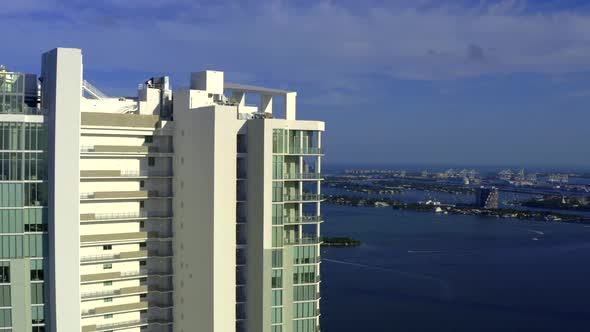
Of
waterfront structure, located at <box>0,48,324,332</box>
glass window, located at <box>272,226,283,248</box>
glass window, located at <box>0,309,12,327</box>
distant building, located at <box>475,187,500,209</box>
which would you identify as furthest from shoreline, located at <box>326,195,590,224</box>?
glass window, located at <box>0,309,12,327</box>

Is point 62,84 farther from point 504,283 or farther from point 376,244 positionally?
point 376,244

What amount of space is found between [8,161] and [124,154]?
1.62m

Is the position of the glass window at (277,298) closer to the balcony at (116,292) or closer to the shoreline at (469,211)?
the balcony at (116,292)

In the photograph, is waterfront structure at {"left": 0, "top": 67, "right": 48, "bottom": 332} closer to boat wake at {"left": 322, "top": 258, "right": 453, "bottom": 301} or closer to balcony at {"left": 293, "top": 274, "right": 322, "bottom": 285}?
balcony at {"left": 293, "top": 274, "right": 322, "bottom": 285}

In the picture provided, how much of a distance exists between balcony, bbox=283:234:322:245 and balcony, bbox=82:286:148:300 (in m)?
2.15

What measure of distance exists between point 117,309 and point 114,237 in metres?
0.99

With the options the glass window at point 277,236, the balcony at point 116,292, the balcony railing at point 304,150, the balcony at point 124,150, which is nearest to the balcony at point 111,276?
the balcony at point 116,292

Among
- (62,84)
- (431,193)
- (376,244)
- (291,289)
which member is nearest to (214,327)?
(291,289)

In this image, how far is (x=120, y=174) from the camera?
8.40 meters

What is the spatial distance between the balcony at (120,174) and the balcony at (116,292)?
5.12ft

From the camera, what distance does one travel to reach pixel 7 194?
7070 millimetres

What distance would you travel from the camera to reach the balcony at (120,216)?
8.17m

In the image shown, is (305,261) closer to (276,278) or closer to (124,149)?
(276,278)

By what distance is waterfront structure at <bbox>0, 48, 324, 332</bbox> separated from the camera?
7.98m
